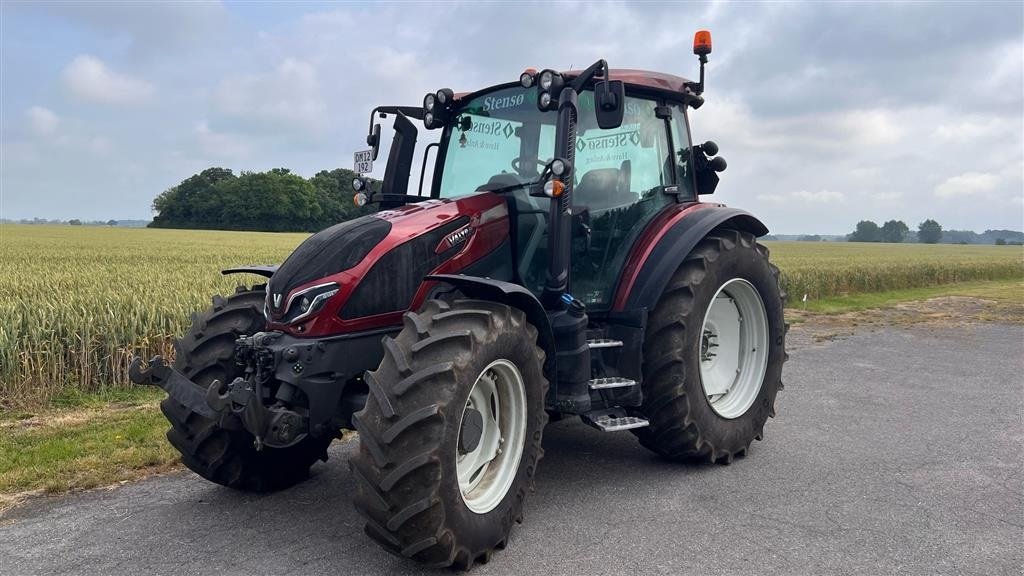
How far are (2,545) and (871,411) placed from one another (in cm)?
656

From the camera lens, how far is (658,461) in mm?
5281

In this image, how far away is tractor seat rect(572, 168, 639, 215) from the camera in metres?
4.86

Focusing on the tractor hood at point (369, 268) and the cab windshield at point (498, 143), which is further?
the cab windshield at point (498, 143)

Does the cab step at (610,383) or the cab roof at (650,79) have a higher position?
the cab roof at (650,79)

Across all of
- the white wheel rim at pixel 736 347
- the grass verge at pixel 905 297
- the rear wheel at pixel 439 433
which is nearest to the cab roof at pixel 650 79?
the white wheel rim at pixel 736 347

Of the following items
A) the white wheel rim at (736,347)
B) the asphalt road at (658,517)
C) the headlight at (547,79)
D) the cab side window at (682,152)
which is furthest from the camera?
the white wheel rim at (736,347)

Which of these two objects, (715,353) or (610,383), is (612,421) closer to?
(610,383)

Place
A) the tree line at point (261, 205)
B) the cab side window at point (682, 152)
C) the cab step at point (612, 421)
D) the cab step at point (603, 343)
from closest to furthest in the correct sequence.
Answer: the cab step at point (612, 421)
the cab step at point (603, 343)
the cab side window at point (682, 152)
the tree line at point (261, 205)

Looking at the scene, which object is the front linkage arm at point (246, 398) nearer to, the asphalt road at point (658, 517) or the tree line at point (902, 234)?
the asphalt road at point (658, 517)

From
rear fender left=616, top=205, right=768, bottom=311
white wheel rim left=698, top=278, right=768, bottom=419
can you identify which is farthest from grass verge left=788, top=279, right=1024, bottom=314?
rear fender left=616, top=205, right=768, bottom=311

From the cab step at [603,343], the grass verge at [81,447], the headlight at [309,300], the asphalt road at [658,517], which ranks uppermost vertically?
the headlight at [309,300]

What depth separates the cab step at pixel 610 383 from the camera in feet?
14.8

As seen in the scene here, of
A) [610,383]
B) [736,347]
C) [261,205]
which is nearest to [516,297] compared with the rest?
[610,383]

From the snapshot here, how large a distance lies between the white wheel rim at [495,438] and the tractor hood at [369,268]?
2.12ft
